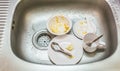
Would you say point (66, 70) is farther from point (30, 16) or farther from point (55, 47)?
point (30, 16)

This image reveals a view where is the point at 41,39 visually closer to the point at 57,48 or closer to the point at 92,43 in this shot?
the point at 57,48

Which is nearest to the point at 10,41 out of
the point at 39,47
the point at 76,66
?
the point at 39,47

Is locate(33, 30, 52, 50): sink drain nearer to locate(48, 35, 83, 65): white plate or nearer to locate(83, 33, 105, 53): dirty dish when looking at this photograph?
locate(48, 35, 83, 65): white plate

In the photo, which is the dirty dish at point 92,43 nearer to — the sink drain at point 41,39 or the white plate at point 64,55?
the white plate at point 64,55

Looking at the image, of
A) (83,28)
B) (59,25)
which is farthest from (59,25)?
(83,28)

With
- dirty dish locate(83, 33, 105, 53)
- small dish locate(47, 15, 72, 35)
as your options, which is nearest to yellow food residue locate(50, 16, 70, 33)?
small dish locate(47, 15, 72, 35)

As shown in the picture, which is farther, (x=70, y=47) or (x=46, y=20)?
(x=46, y=20)
